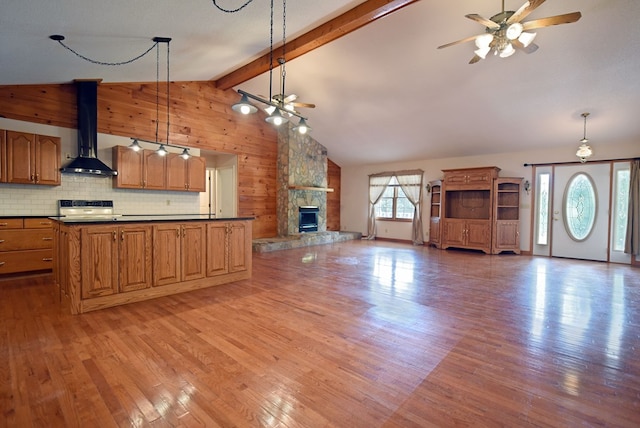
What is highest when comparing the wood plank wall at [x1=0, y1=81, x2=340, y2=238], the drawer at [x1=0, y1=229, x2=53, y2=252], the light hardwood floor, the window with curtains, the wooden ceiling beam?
the wooden ceiling beam

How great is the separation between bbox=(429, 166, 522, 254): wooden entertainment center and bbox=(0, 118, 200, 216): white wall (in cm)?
637

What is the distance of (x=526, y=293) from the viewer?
395 centimetres

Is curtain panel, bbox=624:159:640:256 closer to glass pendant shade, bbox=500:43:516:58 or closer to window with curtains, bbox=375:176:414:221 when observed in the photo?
window with curtains, bbox=375:176:414:221

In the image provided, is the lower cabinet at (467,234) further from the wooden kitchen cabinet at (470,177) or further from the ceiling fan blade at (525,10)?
the ceiling fan blade at (525,10)

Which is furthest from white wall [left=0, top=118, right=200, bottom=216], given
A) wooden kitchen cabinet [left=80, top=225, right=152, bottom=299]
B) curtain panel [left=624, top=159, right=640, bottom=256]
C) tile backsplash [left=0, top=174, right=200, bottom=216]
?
curtain panel [left=624, top=159, right=640, bottom=256]

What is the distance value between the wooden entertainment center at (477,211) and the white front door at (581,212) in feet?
2.50

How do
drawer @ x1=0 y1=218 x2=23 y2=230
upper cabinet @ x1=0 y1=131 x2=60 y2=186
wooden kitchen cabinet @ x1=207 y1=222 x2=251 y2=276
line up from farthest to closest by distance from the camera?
upper cabinet @ x1=0 y1=131 x2=60 y2=186
drawer @ x1=0 y1=218 x2=23 y2=230
wooden kitchen cabinet @ x1=207 y1=222 x2=251 y2=276

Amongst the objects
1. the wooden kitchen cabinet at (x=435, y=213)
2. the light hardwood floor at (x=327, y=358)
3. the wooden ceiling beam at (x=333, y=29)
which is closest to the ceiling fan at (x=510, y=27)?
the wooden ceiling beam at (x=333, y=29)

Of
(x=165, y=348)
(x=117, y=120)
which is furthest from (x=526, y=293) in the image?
(x=117, y=120)

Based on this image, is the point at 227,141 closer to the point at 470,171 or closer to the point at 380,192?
the point at 380,192

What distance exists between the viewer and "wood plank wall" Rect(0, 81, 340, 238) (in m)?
4.81

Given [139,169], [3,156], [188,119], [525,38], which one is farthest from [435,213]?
[3,156]

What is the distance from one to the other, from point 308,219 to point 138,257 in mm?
5878

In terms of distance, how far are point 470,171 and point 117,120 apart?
302 inches
